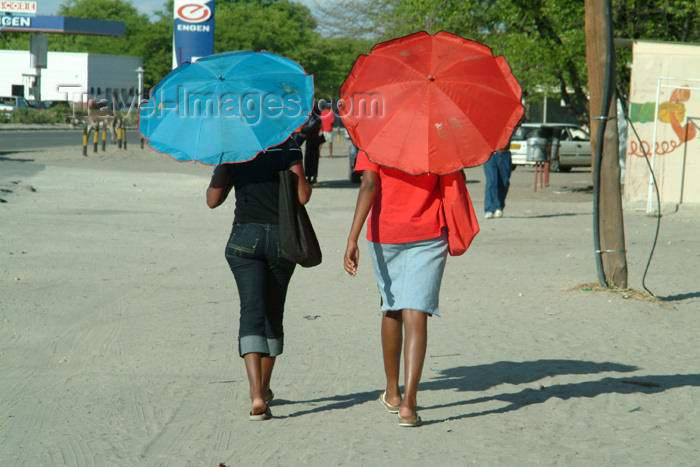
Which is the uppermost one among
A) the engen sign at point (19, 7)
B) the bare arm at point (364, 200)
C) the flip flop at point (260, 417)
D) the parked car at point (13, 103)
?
the engen sign at point (19, 7)

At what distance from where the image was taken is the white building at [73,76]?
78938mm

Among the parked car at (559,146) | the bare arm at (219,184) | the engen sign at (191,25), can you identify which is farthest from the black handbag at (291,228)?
the parked car at (559,146)

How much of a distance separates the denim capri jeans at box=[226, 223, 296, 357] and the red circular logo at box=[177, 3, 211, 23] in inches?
909

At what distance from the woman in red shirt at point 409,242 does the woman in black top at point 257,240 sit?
38 cm

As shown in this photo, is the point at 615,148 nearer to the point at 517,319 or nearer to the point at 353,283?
the point at 517,319

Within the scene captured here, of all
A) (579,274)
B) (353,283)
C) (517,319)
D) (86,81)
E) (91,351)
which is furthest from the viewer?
(86,81)

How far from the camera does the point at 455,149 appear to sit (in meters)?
4.55

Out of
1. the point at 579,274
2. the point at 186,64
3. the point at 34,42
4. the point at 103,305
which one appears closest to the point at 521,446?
→ the point at 186,64

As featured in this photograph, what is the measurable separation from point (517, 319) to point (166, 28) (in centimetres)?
7736

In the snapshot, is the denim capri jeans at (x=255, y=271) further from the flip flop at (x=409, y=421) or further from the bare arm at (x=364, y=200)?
the flip flop at (x=409, y=421)

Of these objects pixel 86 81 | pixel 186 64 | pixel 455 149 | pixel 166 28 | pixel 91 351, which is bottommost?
pixel 91 351

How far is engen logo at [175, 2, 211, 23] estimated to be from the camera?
26516mm

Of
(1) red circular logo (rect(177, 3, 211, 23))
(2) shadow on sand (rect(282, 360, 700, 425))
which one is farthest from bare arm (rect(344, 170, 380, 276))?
Result: (1) red circular logo (rect(177, 3, 211, 23))

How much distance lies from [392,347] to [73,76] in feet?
264
